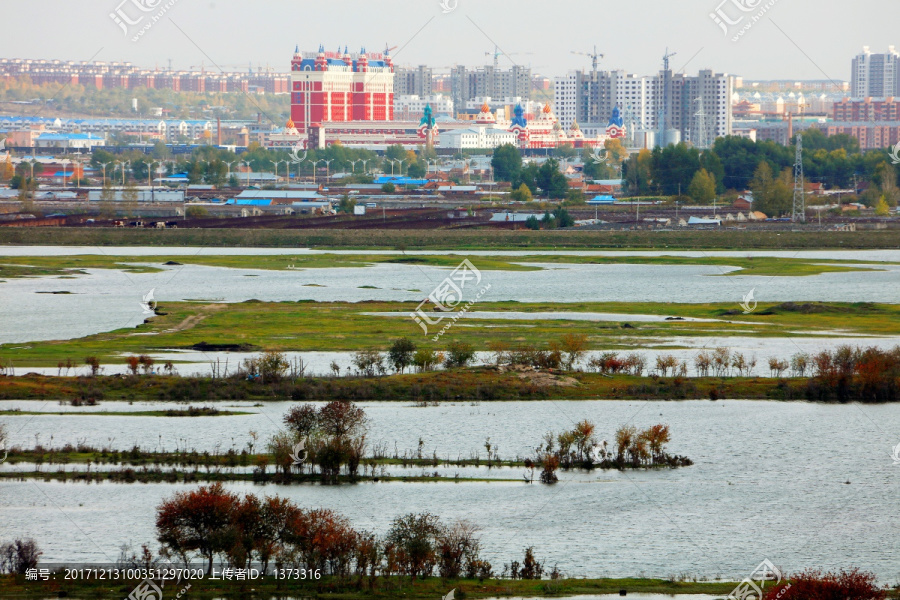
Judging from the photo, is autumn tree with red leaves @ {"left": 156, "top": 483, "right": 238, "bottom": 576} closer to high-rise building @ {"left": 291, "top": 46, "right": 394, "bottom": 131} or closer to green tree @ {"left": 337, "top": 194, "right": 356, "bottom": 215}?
green tree @ {"left": 337, "top": 194, "right": 356, "bottom": 215}

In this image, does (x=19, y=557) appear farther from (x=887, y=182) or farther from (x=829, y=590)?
(x=887, y=182)

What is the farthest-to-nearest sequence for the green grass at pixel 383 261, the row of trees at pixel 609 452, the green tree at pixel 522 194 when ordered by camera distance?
the green tree at pixel 522 194 < the green grass at pixel 383 261 < the row of trees at pixel 609 452

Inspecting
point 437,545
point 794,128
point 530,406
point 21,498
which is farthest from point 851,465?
point 794,128

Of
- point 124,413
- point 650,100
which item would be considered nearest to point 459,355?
point 124,413

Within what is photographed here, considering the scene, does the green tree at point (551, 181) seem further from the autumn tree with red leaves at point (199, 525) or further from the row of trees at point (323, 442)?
the autumn tree with red leaves at point (199, 525)

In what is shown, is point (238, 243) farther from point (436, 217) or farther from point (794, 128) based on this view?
point (794, 128)

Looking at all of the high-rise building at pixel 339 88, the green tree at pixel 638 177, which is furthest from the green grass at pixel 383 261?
the high-rise building at pixel 339 88
